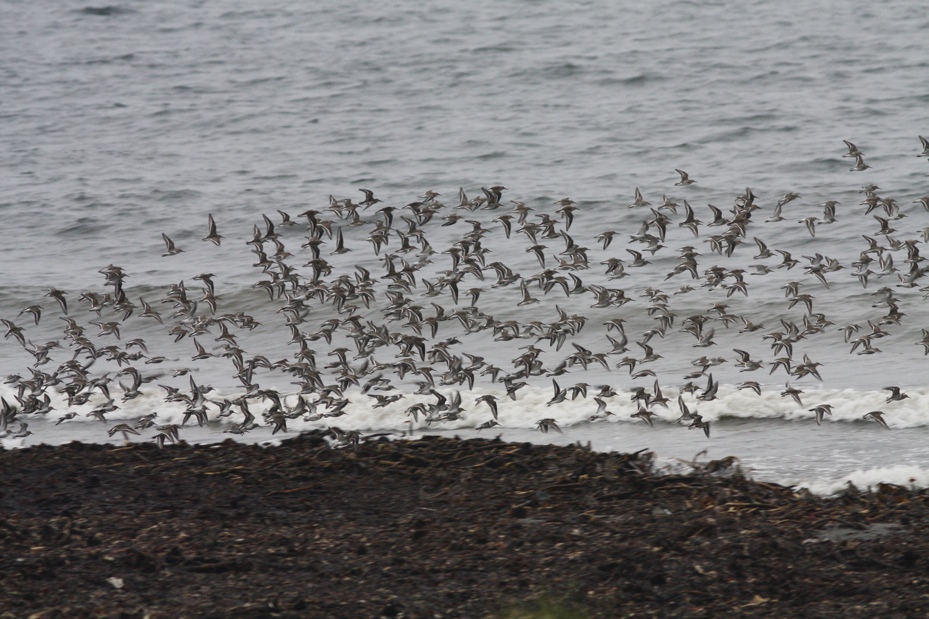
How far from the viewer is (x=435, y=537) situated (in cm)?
856

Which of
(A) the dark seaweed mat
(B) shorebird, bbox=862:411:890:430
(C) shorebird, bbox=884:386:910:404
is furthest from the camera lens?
(C) shorebird, bbox=884:386:910:404

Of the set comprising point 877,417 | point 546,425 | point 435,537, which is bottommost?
point 546,425

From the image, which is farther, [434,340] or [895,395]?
[434,340]

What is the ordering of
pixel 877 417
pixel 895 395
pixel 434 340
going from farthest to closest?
pixel 434 340
pixel 895 395
pixel 877 417

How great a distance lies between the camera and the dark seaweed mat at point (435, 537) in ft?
24.0

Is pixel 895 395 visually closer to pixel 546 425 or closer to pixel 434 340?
pixel 546 425

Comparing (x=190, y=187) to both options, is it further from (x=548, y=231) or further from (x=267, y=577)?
(x=267, y=577)

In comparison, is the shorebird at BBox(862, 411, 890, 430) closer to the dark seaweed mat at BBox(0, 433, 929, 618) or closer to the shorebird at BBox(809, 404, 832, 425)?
the shorebird at BBox(809, 404, 832, 425)

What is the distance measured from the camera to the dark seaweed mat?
24.0 ft

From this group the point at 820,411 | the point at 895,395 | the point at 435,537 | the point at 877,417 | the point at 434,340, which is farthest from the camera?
the point at 434,340

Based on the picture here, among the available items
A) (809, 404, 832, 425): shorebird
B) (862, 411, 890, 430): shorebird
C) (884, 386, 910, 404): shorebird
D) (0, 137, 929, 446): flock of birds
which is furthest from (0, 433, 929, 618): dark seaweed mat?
(884, 386, 910, 404): shorebird

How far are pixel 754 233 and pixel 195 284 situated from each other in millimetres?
10508

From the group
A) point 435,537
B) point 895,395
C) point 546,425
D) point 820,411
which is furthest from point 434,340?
point 435,537

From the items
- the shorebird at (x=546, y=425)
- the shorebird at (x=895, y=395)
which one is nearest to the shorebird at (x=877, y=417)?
the shorebird at (x=895, y=395)
